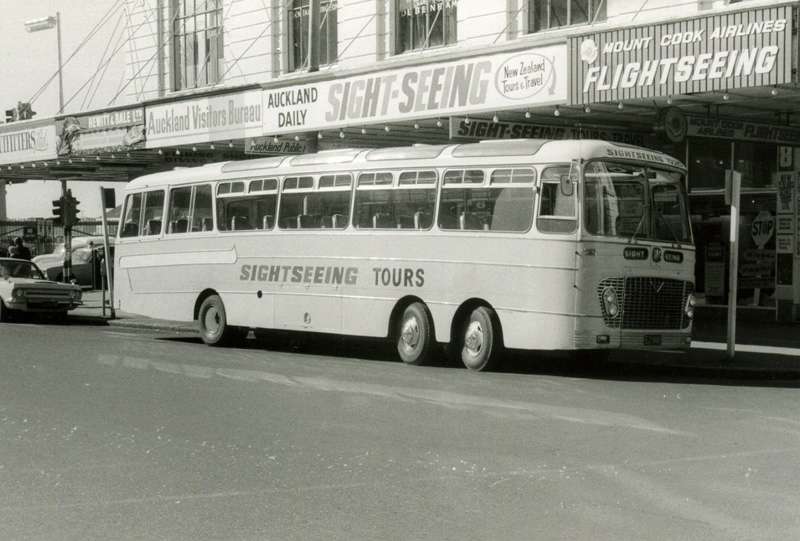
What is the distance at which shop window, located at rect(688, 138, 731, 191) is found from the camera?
22359 millimetres

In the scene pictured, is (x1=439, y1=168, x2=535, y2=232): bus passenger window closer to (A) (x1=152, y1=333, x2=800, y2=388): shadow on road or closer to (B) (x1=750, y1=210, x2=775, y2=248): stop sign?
(A) (x1=152, y1=333, x2=800, y2=388): shadow on road

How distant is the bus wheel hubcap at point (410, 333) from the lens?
55.9ft

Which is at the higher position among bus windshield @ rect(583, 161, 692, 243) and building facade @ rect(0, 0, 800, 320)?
building facade @ rect(0, 0, 800, 320)

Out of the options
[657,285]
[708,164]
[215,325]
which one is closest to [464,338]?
[657,285]

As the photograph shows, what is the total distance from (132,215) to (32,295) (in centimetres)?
514

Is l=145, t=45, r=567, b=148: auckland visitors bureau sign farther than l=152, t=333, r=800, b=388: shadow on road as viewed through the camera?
Yes

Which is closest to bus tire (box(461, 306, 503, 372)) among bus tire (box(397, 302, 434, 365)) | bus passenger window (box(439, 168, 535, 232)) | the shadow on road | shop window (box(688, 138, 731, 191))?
the shadow on road

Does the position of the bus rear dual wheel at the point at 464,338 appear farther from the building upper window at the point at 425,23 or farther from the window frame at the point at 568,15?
the building upper window at the point at 425,23

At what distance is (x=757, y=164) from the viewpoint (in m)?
23.1

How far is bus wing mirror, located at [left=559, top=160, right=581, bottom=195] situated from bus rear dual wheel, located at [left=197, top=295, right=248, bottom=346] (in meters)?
7.35

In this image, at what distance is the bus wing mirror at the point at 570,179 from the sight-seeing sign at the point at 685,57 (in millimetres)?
2666

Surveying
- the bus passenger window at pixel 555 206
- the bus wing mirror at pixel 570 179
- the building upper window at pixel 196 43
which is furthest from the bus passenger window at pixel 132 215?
the bus wing mirror at pixel 570 179

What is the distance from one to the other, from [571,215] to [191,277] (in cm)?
827

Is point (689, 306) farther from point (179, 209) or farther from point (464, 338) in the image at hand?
point (179, 209)
